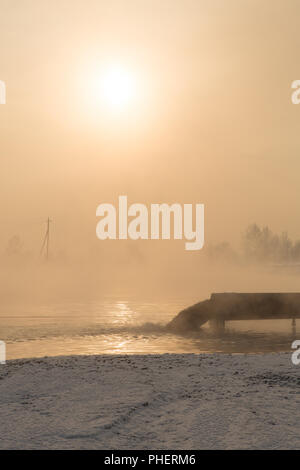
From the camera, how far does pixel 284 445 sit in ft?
19.2

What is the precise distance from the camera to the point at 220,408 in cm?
734

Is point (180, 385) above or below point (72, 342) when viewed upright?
above

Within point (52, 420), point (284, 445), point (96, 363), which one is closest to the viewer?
point (284, 445)

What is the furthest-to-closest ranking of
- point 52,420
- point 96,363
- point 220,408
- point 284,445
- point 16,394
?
point 96,363 < point 16,394 < point 220,408 < point 52,420 < point 284,445

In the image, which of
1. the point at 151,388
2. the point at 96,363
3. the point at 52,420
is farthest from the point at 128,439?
the point at 96,363

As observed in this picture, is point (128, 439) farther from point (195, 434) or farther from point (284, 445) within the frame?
point (284, 445)

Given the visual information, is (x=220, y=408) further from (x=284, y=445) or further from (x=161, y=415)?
(x=284, y=445)

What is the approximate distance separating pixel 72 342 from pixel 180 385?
38.1 ft

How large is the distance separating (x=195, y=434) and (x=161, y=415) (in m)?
0.94

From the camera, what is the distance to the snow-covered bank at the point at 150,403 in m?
6.07

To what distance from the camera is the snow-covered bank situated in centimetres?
607

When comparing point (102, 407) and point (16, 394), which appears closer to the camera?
point (102, 407)

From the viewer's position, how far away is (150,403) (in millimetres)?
7684
